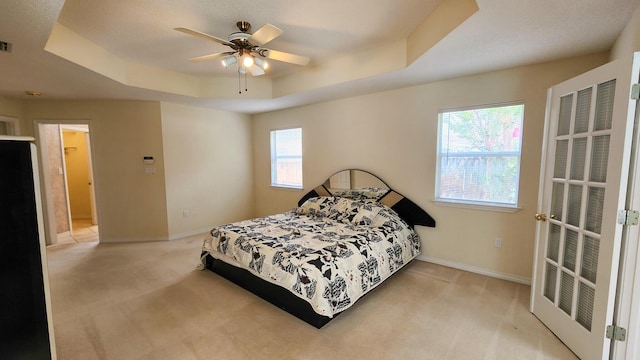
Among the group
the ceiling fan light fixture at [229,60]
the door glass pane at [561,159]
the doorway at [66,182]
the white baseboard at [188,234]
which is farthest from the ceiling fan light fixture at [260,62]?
the doorway at [66,182]

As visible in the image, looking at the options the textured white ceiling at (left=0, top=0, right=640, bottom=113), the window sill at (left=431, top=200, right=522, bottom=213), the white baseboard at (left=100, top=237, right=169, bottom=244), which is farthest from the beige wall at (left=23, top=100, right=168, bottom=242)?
the window sill at (left=431, top=200, right=522, bottom=213)

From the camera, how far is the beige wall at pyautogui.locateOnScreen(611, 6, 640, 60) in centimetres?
172

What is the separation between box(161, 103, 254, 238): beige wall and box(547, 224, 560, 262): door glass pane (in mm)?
4912

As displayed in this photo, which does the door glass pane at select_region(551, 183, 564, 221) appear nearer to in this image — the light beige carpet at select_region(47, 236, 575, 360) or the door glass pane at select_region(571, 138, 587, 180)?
the door glass pane at select_region(571, 138, 587, 180)

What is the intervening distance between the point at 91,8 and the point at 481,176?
4.05m

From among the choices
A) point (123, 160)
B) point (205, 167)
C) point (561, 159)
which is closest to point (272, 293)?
point (561, 159)

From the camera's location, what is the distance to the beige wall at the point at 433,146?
109 inches

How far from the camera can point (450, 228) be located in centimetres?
333

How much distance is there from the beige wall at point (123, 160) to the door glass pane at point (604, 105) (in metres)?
5.17

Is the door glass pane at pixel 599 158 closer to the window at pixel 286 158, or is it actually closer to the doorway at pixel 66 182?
the window at pixel 286 158

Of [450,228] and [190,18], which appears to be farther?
[450,228]

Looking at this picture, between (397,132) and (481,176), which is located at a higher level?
(397,132)

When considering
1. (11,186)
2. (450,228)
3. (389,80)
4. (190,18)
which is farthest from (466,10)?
(11,186)

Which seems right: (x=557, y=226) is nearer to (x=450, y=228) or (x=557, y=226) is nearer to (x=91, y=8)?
(x=450, y=228)
